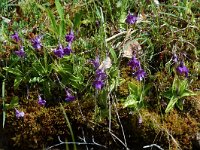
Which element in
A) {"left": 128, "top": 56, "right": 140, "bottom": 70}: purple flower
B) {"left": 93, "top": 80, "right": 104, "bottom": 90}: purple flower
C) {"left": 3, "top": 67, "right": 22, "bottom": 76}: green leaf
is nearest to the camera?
{"left": 93, "top": 80, "right": 104, "bottom": 90}: purple flower

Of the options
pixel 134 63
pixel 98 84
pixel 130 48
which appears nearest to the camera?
pixel 98 84

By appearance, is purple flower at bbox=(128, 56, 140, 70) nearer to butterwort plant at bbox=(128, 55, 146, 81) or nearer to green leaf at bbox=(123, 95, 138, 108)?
butterwort plant at bbox=(128, 55, 146, 81)

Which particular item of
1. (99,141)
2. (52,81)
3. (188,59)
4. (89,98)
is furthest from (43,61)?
(188,59)

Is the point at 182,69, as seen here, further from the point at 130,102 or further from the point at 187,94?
the point at 130,102

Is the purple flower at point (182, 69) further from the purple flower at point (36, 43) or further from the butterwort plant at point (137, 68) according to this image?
the purple flower at point (36, 43)

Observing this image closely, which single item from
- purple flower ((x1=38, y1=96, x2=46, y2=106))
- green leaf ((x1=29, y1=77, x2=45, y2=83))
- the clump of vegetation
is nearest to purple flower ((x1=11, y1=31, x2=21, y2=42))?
the clump of vegetation

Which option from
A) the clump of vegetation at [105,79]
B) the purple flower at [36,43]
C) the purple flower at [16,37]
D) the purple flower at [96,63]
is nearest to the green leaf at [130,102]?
the clump of vegetation at [105,79]

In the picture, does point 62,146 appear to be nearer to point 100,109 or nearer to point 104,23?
point 100,109

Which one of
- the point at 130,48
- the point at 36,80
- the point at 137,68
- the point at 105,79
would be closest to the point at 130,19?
the point at 130,48
